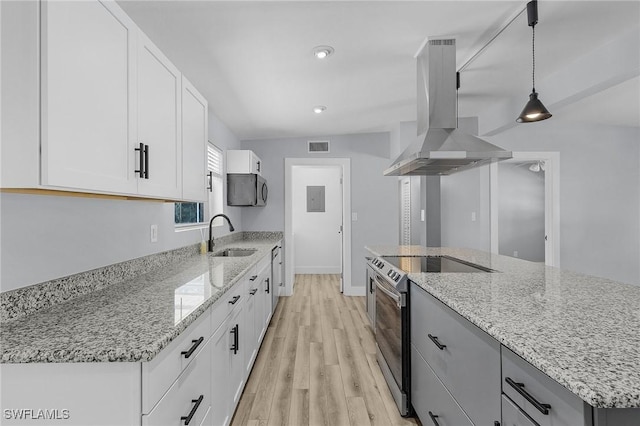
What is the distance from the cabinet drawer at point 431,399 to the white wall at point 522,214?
5236 millimetres

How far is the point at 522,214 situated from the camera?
251 inches

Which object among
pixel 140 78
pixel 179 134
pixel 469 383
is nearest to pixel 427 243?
pixel 469 383

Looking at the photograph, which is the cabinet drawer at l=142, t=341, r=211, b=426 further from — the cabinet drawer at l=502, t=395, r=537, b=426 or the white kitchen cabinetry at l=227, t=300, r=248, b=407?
the cabinet drawer at l=502, t=395, r=537, b=426

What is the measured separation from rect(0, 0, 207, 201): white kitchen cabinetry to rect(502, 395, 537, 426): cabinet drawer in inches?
61.7

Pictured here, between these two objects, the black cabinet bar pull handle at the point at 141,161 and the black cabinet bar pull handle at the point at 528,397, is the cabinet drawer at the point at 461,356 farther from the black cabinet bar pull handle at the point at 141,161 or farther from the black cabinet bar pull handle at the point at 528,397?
the black cabinet bar pull handle at the point at 141,161

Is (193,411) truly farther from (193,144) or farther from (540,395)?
(193,144)

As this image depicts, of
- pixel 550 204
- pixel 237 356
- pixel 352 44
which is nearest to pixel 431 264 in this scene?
pixel 237 356

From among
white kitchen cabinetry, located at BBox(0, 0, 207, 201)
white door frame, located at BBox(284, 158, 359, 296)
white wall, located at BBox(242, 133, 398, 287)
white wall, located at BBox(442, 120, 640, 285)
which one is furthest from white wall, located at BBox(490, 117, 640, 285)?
white kitchen cabinetry, located at BBox(0, 0, 207, 201)

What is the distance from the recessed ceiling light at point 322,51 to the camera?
2.38 m

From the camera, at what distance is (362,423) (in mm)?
2041

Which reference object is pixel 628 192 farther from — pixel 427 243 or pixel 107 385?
pixel 107 385

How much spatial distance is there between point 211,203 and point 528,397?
3.47m

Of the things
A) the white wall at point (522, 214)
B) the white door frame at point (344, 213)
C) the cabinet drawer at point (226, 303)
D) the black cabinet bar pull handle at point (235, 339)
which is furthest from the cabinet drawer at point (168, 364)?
the white wall at point (522, 214)

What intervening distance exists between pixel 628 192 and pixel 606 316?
4.79 meters
